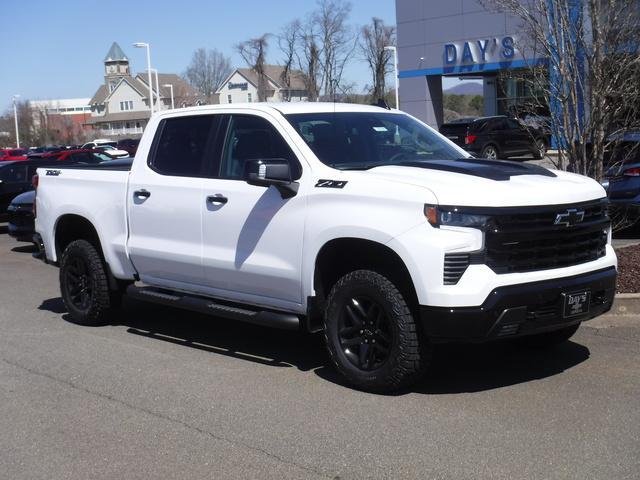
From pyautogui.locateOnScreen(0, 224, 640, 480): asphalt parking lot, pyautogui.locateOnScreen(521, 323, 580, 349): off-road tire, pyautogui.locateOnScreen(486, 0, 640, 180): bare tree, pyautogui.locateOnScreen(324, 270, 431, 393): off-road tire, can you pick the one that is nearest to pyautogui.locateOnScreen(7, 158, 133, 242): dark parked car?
pyautogui.locateOnScreen(0, 224, 640, 480): asphalt parking lot

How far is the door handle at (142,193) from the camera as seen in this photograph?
23.5 ft

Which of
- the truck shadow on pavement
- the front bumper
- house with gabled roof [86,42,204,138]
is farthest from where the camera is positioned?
house with gabled roof [86,42,204,138]

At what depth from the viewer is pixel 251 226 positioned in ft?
20.6

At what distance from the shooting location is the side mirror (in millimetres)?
5805

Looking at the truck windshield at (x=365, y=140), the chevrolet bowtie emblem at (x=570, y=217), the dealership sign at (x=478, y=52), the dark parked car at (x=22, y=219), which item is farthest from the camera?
the dealership sign at (x=478, y=52)

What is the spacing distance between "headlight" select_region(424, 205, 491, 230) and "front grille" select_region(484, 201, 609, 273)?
8 centimetres

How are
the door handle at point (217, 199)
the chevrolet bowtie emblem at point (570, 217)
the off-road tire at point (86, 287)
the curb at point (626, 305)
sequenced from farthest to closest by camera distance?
the off-road tire at point (86, 287)
the curb at point (626, 305)
the door handle at point (217, 199)
the chevrolet bowtie emblem at point (570, 217)

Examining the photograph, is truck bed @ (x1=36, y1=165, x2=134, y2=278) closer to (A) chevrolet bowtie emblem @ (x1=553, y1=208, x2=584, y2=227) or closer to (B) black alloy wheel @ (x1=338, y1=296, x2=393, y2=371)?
(B) black alloy wheel @ (x1=338, y1=296, x2=393, y2=371)

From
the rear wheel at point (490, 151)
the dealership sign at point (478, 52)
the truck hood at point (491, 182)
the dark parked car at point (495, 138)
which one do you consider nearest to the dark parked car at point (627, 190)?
the truck hood at point (491, 182)

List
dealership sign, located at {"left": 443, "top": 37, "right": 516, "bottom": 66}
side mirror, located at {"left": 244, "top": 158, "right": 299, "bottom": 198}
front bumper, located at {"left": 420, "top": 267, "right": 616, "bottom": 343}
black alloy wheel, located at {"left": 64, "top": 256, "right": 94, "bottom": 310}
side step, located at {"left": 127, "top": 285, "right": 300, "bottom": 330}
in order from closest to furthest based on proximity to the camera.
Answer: front bumper, located at {"left": 420, "top": 267, "right": 616, "bottom": 343}, side mirror, located at {"left": 244, "top": 158, "right": 299, "bottom": 198}, side step, located at {"left": 127, "top": 285, "right": 300, "bottom": 330}, black alloy wheel, located at {"left": 64, "top": 256, "right": 94, "bottom": 310}, dealership sign, located at {"left": 443, "top": 37, "right": 516, "bottom": 66}

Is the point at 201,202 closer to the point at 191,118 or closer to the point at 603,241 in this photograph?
the point at 191,118

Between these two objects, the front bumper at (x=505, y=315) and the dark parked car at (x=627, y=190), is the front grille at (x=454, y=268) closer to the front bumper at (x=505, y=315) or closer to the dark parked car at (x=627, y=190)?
the front bumper at (x=505, y=315)

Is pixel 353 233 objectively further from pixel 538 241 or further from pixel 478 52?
pixel 478 52

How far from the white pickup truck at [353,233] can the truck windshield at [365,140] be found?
16mm
